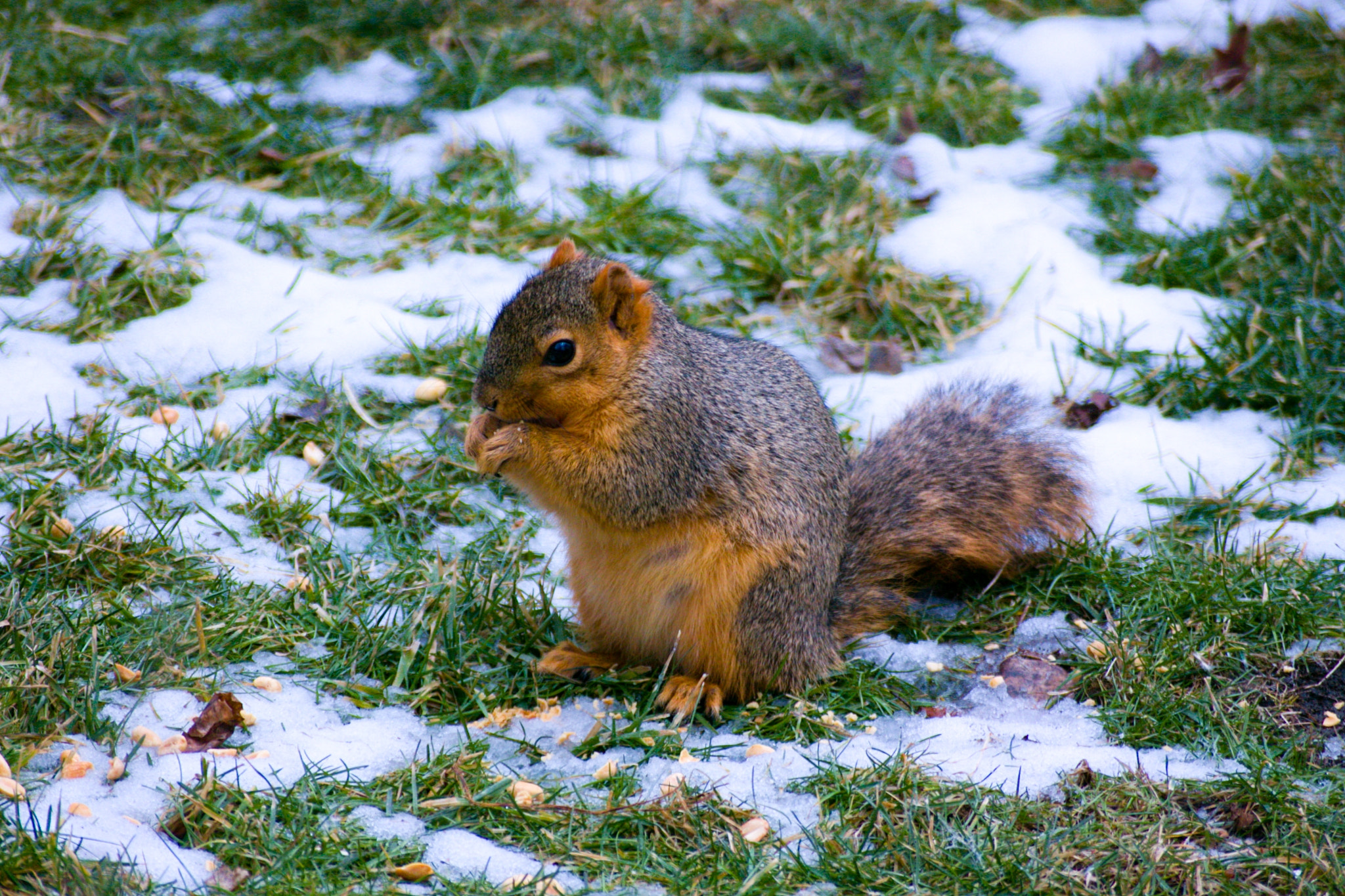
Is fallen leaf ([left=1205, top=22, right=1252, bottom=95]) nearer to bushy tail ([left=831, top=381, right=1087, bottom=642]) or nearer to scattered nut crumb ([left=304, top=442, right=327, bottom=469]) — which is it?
bushy tail ([left=831, top=381, right=1087, bottom=642])

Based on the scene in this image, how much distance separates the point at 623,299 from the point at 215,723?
1.14 m

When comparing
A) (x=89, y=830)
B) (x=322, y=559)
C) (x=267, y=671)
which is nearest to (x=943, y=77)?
(x=322, y=559)

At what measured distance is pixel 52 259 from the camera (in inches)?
143

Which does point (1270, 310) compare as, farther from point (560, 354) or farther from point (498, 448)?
point (498, 448)

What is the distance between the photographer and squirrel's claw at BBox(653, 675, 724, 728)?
8.04 ft

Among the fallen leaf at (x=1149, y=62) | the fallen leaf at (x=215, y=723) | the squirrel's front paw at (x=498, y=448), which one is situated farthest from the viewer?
the fallen leaf at (x=1149, y=62)

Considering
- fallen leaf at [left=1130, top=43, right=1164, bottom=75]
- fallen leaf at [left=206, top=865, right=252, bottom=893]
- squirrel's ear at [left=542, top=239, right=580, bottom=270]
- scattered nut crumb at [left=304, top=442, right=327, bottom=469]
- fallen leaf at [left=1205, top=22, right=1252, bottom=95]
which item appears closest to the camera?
fallen leaf at [left=206, top=865, right=252, bottom=893]

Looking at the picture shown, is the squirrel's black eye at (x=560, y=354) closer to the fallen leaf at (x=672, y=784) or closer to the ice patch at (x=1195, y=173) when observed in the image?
the fallen leaf at (x=672, y=784)

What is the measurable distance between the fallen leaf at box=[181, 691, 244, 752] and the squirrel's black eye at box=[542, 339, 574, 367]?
88cm

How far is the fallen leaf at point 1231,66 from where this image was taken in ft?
15.5

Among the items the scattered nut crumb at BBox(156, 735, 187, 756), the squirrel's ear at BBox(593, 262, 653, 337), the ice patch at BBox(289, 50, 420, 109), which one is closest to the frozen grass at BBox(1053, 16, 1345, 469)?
the squirrel's ear at BBox(593, 262, 653, 337)

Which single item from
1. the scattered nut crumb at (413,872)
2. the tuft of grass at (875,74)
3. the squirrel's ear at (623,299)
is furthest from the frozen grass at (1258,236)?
the scattered nut crumb at (413,872)

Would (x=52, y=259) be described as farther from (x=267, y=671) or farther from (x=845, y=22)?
(x=845, y=22)

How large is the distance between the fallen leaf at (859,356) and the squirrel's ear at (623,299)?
1238mm
